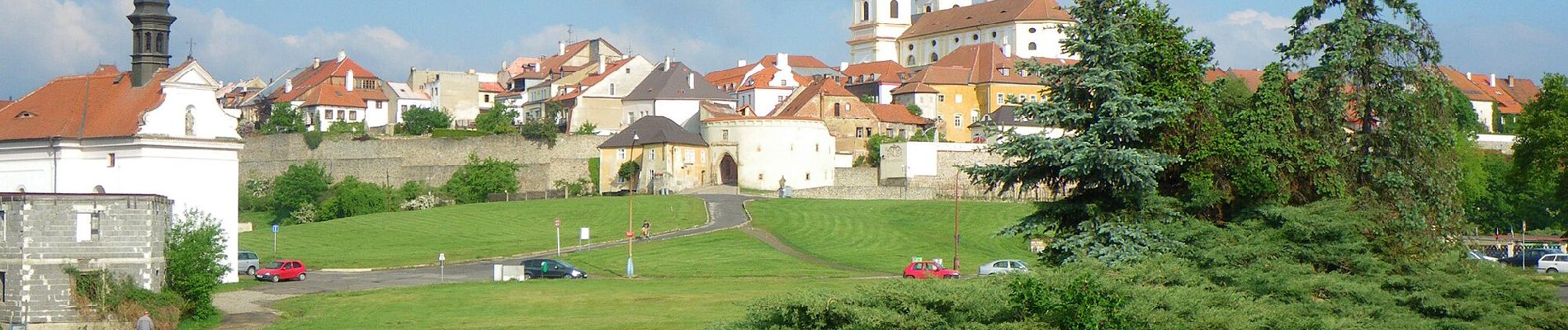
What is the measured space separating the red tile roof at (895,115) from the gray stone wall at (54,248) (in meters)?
68.7

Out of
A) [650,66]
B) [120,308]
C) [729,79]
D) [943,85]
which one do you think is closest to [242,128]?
[650,66]

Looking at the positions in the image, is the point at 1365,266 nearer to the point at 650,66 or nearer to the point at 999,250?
the point at 999,250

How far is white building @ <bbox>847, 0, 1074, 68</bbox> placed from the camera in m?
132

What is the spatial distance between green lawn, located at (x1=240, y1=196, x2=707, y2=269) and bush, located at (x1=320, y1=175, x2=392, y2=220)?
504 cm

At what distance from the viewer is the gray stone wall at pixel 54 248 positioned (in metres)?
36.6

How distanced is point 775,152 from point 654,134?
6545 mm

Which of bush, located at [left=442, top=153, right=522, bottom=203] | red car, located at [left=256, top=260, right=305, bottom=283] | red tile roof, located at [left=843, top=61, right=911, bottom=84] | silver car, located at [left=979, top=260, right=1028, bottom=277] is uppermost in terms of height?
red tile roof, located at [left=843, top=61, right=911, bottom=84]

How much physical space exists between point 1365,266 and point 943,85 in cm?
8594

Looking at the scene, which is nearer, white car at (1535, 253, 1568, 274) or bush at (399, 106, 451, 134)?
white car at (1535, 253, 1568, 274)

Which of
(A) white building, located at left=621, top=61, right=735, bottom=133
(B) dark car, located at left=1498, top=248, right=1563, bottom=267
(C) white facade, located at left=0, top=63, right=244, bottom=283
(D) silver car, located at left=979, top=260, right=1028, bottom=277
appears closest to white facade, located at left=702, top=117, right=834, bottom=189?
(A) white building, located at left=621, top=61, right=735, bottom=133

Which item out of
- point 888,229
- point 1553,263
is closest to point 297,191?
point 888,229

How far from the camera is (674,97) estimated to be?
105m

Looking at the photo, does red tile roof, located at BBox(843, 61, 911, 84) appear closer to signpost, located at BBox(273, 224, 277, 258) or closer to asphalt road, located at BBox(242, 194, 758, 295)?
asphalt road, located at BBox(242, 194, 758, 295)

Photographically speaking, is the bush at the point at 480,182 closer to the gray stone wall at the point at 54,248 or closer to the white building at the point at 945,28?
the white building at the point at 945,28
